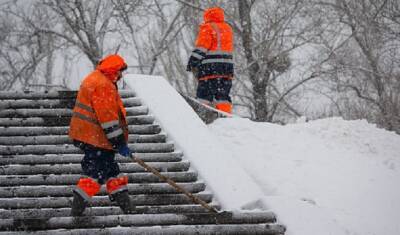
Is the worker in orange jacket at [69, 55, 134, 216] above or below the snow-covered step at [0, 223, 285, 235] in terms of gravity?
above

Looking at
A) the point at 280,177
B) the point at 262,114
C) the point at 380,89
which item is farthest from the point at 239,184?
the point at 380,89

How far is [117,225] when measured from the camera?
4.66m

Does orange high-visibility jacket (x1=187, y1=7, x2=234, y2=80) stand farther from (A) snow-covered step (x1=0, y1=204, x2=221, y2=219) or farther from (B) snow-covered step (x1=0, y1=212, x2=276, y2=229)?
(B) snow-covered step (x1=0, y1=212, x2=276, y2=229)

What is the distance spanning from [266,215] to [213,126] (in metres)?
3.02

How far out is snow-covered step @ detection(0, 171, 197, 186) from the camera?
5344mm

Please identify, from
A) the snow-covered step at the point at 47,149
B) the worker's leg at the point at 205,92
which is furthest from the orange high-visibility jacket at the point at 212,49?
the snow-covered step at the point at 47,149

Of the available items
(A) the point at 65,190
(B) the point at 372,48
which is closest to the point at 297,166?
(A) the point at 65,190

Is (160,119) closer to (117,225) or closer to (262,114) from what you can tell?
(117,225)

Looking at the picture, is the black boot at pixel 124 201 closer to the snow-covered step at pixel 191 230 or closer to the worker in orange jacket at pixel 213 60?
the snow-covered step at pixel 191 230

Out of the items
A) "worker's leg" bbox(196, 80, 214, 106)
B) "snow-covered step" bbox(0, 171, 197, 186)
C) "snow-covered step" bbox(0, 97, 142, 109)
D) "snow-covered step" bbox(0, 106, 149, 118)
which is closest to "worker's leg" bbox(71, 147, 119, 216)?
"snow-covered step" bbox(0, 171, 197, 186)

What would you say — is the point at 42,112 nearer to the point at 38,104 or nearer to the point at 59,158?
the point at 38,104

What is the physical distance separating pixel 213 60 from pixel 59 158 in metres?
3.45

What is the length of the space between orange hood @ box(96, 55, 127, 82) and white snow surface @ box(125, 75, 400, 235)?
135 cm

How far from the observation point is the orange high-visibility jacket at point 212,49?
8.31 meters
